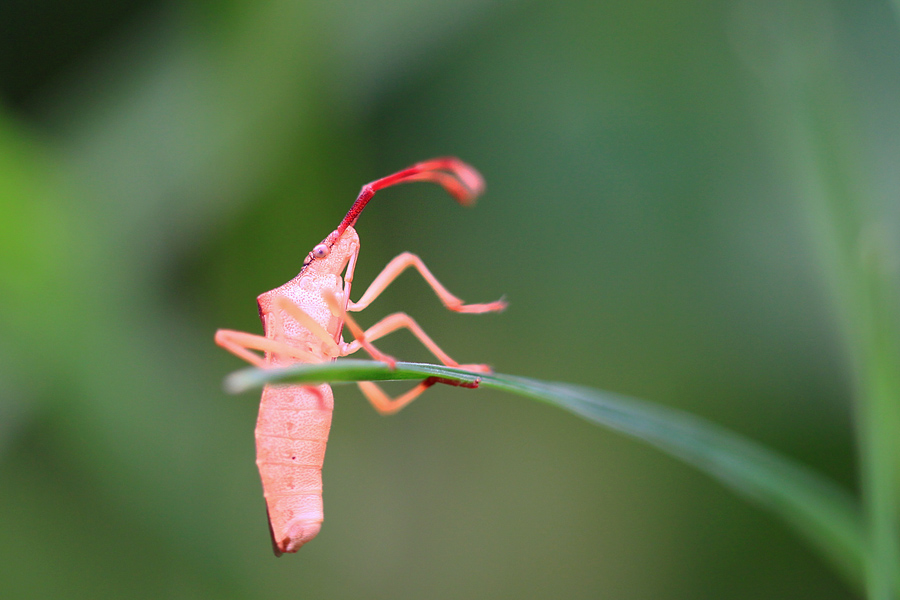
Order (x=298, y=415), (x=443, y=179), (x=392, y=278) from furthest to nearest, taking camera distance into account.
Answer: (x=392, y=278) < (x=443, y=179) < (x=298, y=415)

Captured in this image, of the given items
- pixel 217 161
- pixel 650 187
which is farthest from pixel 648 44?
pixel 217 161

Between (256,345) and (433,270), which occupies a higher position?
(433,270)

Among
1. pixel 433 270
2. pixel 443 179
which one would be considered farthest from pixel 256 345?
pixel 433 270

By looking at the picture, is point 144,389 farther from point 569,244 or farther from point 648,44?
point 648,44

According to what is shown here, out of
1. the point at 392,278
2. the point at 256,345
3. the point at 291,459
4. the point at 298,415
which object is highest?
the point at 392,278

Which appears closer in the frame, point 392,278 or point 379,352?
point 379,352

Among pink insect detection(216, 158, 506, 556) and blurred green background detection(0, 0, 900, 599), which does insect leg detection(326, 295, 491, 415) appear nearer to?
pink insect detection(216, 158, 506, 556)

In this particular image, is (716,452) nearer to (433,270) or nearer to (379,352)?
(379,352)
